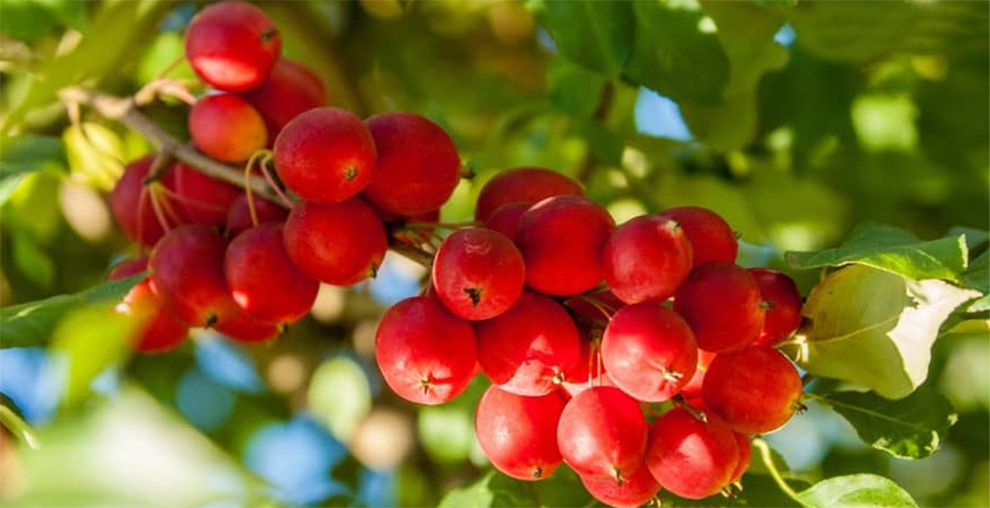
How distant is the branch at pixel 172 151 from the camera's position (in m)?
1.33

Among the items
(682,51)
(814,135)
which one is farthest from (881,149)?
(682,51)

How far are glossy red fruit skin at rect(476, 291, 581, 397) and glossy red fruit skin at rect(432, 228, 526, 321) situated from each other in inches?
0.8

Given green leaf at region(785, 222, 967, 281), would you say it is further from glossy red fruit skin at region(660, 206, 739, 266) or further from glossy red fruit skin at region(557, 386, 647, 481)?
glossy red fruit skin at region(557, 386, 647, 481)

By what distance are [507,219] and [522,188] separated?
73 millimetres

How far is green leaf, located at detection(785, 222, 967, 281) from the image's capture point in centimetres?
109

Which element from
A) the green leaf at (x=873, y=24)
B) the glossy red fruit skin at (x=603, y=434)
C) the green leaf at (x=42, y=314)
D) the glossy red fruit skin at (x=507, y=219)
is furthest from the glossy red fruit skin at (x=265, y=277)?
the green leaf at (x=873, y=24)

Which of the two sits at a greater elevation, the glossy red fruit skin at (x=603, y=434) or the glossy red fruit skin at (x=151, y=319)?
the glossy red fruit skin at (x=603, y=434)

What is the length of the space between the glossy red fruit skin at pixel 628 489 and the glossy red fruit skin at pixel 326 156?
1.14 ft

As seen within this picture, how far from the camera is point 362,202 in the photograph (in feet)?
4.21

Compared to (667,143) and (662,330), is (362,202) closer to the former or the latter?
Answer: (662,330)

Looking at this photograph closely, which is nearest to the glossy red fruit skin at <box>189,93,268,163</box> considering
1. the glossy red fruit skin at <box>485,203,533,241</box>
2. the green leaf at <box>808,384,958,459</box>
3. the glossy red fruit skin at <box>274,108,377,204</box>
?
the glossy red fruit skin at <box>274,108,377,204</box>

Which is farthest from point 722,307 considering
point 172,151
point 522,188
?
point 172,151

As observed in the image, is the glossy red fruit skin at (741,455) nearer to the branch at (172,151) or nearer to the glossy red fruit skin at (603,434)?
the glossy red fruit skin at (603,434)

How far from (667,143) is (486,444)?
995 millimetres
